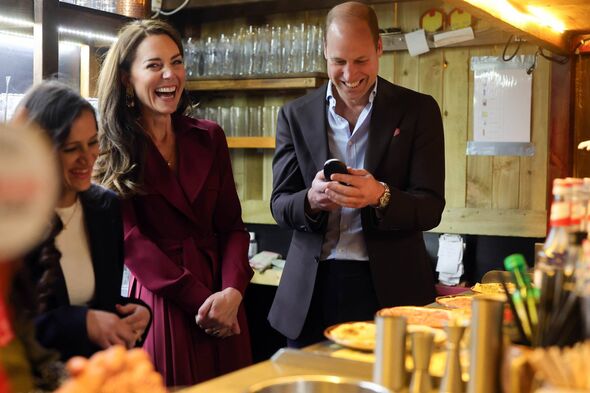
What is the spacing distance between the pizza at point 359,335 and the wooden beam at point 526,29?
38.2 inches

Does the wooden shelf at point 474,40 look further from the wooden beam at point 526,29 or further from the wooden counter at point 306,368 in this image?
the wooden counter at point 306,368

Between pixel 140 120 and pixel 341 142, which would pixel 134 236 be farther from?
pixel 341 142

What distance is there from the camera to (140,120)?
2721mm

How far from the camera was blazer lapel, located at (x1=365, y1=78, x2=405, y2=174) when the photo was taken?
2.72m

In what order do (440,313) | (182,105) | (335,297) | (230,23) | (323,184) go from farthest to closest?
(230,23) → (182,105) → (335,297) → (323,184) → (440,313)

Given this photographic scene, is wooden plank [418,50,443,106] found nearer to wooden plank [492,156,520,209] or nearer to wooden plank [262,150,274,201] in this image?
wooden plank [492,156,520,209]

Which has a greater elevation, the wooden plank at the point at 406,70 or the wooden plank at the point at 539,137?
the wooden plank at the point at 406,70

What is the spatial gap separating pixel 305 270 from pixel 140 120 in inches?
29.6

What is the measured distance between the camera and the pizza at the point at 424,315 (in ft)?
6.37

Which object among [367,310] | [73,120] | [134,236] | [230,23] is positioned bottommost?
[367,310]

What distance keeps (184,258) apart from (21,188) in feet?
6.24

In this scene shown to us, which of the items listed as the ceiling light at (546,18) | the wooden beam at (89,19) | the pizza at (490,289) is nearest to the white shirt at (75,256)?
the pizza at (490,289)

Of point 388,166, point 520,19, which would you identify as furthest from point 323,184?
point 520,19

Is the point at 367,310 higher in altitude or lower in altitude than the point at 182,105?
lower
